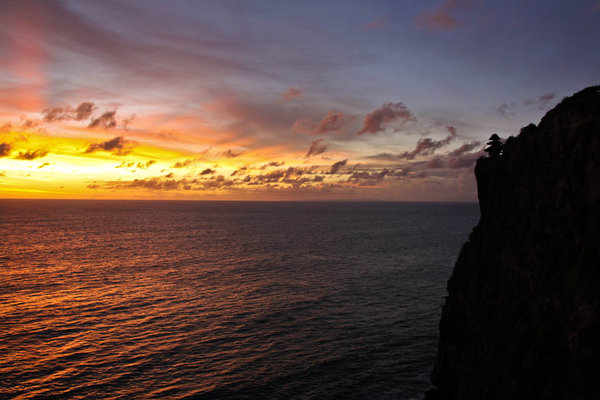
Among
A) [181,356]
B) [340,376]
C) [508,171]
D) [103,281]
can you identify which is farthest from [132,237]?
[508,171]

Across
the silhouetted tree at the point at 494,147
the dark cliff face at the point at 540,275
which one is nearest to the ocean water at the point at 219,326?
the dark cliff face at the point at 540,275

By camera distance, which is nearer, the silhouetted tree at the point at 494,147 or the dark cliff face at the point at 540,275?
the dark cliff face at the point at 540,275

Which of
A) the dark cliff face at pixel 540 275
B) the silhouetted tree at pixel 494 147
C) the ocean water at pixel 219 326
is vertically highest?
the silhouetted tree at pixel 494 147

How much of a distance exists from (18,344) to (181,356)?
20.6 metres

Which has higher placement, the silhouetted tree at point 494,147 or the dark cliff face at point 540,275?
the silhouetted tree at point 494,147

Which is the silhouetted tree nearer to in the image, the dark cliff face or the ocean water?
the dark cliff face

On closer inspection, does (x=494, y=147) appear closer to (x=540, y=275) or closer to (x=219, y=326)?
(x=540, y=275)

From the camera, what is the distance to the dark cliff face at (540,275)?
2238cm

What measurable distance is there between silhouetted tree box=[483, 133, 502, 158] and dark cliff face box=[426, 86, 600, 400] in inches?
246

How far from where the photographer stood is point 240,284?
239 feet

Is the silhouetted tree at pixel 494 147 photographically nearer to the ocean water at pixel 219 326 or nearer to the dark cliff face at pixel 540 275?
the dark cliff face at pixel 540 275

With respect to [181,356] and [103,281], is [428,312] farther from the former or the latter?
[103,281]

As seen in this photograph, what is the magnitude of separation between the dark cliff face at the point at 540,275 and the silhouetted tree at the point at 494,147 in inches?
246

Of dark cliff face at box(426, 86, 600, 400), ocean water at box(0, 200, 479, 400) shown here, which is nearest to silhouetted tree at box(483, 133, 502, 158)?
dark cliff face at box(426, 86, 600, 400)
